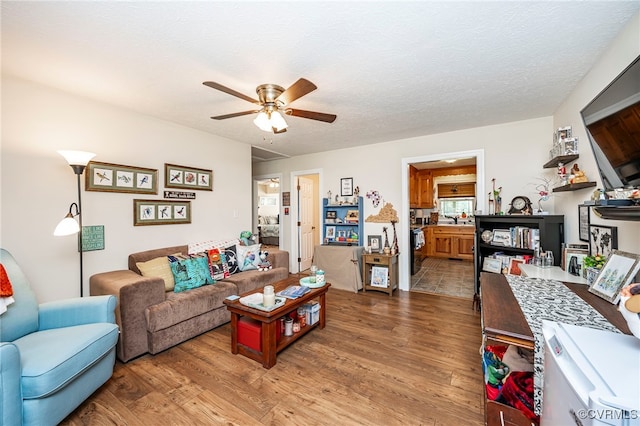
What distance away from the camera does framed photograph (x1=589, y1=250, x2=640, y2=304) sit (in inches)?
54.8

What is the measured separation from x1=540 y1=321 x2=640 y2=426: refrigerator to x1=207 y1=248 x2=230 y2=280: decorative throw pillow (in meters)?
2.97

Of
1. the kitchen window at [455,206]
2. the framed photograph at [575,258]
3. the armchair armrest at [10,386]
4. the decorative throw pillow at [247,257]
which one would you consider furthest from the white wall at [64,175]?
the kitchen window at [455,206]

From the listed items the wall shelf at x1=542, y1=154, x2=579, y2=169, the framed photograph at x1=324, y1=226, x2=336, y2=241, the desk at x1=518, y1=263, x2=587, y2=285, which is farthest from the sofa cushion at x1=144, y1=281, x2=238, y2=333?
the wall shelf at x1=542, y1=154, x2=579, y2=169

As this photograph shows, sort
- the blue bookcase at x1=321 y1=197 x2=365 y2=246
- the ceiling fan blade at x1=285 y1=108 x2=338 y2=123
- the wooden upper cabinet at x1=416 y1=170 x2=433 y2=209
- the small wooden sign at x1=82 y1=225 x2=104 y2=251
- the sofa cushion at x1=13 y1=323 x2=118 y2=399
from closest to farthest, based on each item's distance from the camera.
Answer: the sofa cushion at x1=13 y1=323 x2=118 y2=399 → the ceiling fan blade at x1=285 y1=108 x2=338 y2=123 → the small wooden sign at x1=82 y1=225 x2=104 y2=251 → the blue bookcase at x1=321 y1=197 x2=365 y2=246 → the wooden upper cabinet at x1=416 y1=170 x2=433 y2=209

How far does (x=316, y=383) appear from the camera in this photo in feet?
6.15

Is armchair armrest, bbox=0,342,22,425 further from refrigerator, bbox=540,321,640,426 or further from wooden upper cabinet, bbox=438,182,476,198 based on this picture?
wooden upper cabinet, bbox=438,182,476,198

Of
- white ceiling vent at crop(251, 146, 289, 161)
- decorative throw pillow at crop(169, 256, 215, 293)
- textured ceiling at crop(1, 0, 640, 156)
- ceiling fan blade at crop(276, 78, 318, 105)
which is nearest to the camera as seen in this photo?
textured ceiling at crop(1, 0, 640, 156)

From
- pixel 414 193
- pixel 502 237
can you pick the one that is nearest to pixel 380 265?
pixel 502 237

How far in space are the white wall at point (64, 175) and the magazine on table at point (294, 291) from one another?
1.80 meters

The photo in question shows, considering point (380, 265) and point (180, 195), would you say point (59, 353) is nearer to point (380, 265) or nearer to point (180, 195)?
point (180, 195)

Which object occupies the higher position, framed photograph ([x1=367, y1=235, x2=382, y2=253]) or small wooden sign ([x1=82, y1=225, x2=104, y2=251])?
small wooden sign ([x1=82, y1=225, x2=104, y2=251])

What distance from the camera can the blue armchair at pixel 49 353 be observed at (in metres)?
1.28

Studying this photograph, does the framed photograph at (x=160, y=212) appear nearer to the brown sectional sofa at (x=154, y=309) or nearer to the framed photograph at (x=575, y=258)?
the brown sectional sofa at (x=154, y=309)

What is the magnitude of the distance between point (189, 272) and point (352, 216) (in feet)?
9.25
